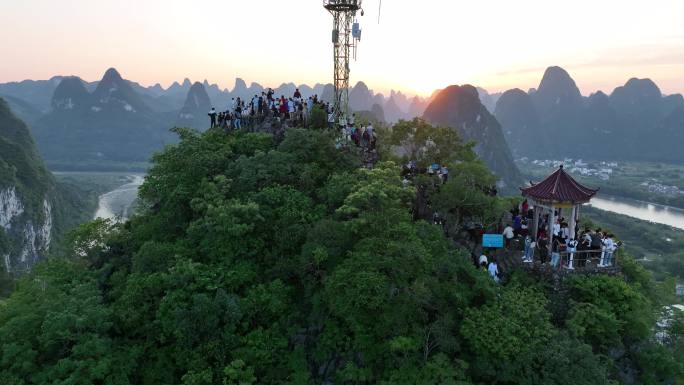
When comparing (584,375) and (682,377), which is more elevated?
(584,375)

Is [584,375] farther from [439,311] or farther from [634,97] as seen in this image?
[634,97]

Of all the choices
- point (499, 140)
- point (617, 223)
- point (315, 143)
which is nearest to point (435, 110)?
point (499, 140)

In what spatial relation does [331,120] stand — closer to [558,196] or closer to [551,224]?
[558,196]

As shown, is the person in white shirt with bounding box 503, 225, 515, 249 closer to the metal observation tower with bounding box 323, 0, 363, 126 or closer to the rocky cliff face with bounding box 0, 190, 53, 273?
the metal observation tower with bounding box 323, 0, 363, 126

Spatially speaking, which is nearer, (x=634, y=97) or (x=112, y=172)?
(x=112, y=172)

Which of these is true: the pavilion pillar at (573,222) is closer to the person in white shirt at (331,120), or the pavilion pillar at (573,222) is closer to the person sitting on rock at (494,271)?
the person sitting on rock at (494,271)

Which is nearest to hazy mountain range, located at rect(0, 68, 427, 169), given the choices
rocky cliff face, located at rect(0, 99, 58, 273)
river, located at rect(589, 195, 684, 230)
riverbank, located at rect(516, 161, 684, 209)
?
riverbank, located at rect(516, 161, 684, 209)

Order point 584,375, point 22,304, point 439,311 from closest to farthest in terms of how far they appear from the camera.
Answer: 1. point 584,375
2. point 439,311
3. point 22,304
